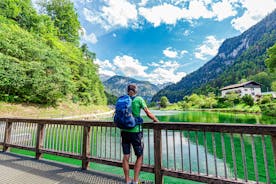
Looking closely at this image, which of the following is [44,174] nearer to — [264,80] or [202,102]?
[202,102]

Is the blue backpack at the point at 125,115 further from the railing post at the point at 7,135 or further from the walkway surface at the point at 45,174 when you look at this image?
the railing post at the point at 7,135

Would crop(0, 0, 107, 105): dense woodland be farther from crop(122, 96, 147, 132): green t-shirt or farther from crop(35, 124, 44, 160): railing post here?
crop(122, 96, 147, 132): green t-shirt

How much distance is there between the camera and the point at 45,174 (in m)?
3.31

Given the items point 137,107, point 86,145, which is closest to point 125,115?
point 137,107

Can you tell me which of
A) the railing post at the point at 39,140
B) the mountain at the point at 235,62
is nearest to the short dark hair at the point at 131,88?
the railing post at the point at 39,140

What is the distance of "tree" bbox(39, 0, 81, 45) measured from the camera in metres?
33.5

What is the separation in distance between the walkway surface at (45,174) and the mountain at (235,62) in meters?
98.6

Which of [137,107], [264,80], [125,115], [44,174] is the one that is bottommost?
[44,174]

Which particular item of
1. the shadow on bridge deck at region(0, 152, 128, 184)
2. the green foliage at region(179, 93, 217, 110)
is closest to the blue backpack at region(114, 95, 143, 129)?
the shadow on bridge deck at region(0, 152, 128, 184)

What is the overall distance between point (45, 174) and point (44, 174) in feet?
0.07

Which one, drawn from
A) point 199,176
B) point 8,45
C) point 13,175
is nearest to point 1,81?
point 8,45

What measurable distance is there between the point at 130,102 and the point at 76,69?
28.2 m

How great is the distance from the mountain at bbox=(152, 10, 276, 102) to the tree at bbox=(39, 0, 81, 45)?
7997cm

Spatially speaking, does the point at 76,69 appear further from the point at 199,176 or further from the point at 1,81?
the point at 199,176
